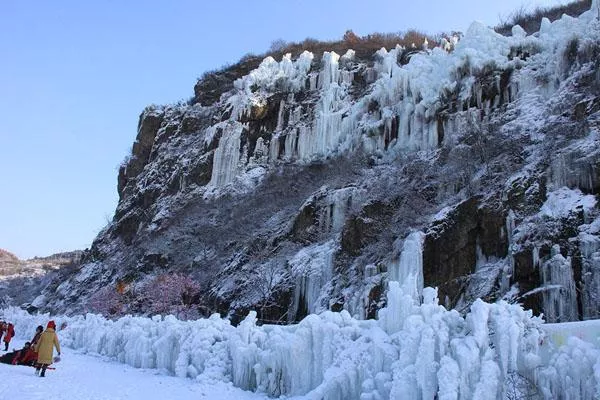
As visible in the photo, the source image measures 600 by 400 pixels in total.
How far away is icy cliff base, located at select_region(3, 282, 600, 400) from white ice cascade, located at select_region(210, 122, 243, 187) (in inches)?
1170

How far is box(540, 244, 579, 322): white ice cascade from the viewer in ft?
51.5

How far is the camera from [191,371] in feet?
41.0

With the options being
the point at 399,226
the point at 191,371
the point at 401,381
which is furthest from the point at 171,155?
the point at 401,381

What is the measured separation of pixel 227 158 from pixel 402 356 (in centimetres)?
3563

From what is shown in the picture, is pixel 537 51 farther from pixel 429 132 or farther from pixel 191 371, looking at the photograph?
pixel 191 371

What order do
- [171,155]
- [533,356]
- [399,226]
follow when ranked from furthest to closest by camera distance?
[171,155], [399,226], [533,356]

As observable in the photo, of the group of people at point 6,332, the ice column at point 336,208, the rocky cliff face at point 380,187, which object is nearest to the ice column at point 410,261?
the rocky cliff face at point 380,187

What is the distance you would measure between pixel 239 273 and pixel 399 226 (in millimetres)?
9424

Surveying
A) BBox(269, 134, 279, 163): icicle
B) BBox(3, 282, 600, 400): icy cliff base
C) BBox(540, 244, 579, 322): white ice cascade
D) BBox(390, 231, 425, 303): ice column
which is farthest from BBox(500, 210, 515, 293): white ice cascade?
BBox(269, 134, 279, 163): icicle

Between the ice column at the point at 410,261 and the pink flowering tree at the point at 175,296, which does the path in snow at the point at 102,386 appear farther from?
the pink flowering tree at the point at 175,296

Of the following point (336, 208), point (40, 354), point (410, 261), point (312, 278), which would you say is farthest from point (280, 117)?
point (40, 354)

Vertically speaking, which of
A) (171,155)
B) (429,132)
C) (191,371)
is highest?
(171,155)

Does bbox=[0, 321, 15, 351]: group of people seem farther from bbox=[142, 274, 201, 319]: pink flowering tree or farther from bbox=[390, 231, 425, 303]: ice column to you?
bbox=[390, 231, 425, 303]: ice column

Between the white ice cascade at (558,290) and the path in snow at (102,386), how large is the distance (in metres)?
9.23
